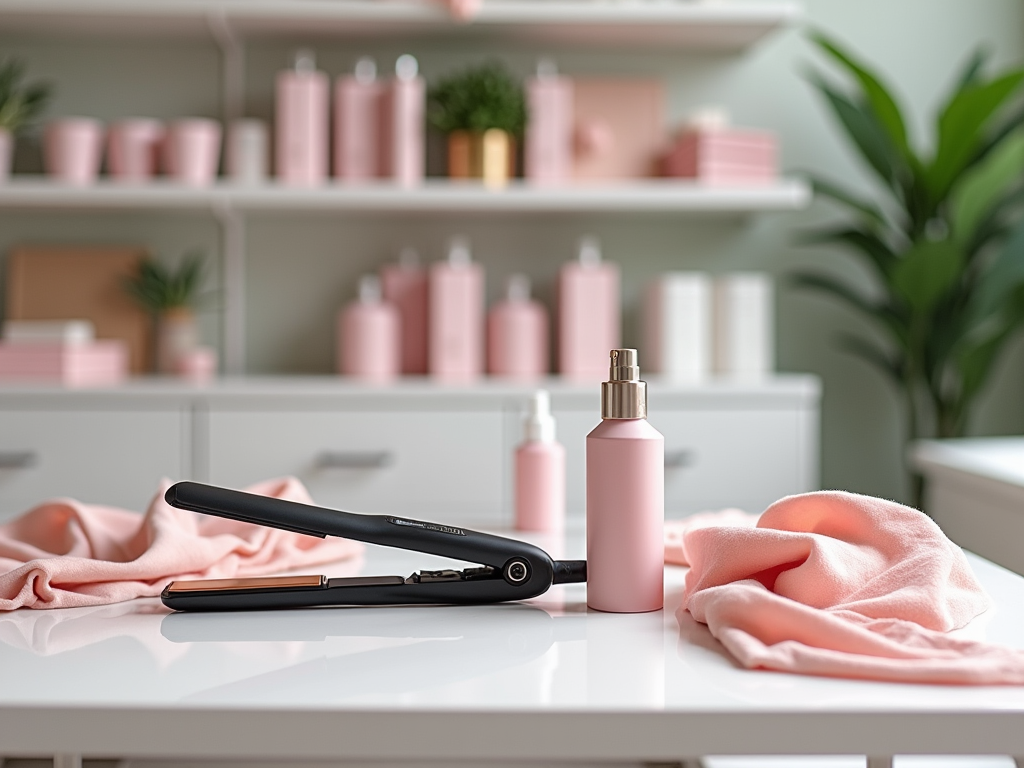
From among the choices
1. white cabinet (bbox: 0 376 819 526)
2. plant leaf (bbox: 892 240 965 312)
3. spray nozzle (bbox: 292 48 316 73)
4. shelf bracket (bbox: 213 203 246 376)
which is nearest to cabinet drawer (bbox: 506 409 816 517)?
white cabinet (bbox: 0 376 819 526)

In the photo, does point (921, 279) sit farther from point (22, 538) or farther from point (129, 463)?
point (22, 538)

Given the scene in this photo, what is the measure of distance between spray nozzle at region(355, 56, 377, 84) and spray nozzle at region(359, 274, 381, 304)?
Result: 20.1 inches

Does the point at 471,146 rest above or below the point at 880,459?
above

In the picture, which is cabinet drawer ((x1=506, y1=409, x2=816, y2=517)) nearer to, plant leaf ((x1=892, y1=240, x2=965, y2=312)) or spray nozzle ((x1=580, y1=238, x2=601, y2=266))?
plant leaf ((x1=892, y1=240, x2=965, y2=312))

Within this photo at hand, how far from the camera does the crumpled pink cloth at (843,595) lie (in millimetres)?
632

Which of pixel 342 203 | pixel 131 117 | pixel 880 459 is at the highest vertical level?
pixel 131 117

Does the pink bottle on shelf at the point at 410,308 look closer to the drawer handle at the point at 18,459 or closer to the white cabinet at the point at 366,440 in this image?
Result: the white cabinet at the point at 366,440

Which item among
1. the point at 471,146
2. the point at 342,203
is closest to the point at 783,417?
the point at 471,146

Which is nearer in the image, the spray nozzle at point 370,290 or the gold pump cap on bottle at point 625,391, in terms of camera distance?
the gold pump cap on bottle at point 625,391

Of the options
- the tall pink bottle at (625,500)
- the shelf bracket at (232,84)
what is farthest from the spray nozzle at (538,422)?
the shelf bracket at (232,84)

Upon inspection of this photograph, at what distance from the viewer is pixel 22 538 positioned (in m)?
0.96

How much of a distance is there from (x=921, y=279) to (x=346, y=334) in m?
1.32

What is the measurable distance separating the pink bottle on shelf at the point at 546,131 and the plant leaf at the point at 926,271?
0.82 metres

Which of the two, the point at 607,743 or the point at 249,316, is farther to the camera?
the point at 249,316
